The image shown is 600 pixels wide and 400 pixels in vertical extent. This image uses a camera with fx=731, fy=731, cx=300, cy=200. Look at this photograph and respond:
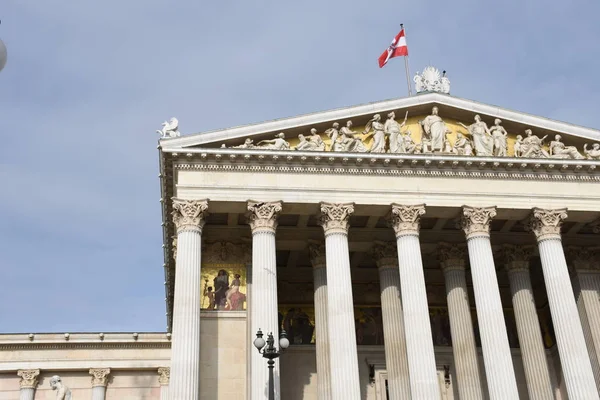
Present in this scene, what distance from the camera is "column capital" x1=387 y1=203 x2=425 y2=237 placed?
2917 centimetres

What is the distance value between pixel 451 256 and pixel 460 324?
333cm

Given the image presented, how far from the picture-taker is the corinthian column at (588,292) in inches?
1296

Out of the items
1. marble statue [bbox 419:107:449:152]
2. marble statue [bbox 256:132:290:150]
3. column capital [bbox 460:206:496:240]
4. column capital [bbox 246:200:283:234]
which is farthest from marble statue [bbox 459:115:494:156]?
column capital [bbox 246:200:283:234]

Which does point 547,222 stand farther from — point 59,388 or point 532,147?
point 59,388

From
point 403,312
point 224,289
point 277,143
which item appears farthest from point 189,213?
point 403,312

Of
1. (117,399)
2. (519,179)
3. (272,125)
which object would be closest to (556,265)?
(519,179)

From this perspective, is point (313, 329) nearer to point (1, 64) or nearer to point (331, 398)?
point (331, 398)

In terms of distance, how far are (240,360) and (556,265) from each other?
13.3 metres

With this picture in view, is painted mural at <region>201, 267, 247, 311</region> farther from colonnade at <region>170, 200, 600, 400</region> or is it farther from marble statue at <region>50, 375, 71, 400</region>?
marble statue at <region>50, 375, 71, 400</region>

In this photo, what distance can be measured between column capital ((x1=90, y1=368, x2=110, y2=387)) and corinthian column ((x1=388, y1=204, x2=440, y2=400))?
→ 16761 millimetres

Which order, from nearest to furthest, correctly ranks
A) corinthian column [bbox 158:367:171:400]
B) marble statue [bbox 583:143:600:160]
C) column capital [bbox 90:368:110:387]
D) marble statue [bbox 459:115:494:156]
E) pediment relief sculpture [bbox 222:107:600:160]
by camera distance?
1. pediment relief sculpture [bbox 222:107:600:160]
2. marble statue [bbox 459:115:494:156]
3. marble statue [bbox 583:143:600:160]
4. column capital [bbox 90:368:110:387]
5. corinthian column [bbox 158:367:171:400]

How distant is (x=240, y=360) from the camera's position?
1142 inches

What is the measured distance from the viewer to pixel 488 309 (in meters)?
28.0

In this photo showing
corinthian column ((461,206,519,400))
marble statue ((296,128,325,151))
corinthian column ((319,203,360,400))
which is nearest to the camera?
corinthian column ((319,203,360,400))
